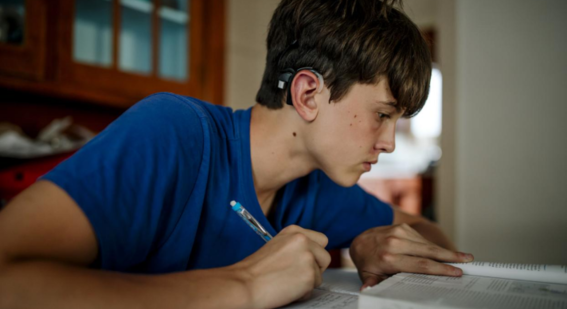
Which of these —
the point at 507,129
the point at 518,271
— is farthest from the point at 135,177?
the point at 507,129

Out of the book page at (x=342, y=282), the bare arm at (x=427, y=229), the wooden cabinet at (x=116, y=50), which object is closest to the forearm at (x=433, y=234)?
the bare arm at (x=427, y=229)

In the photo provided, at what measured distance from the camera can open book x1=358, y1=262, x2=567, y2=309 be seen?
0.48 meters

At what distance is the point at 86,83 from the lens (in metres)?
1.61

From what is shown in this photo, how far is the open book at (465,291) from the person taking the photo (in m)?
0.48

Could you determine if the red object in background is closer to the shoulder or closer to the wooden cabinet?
the wooden cabinet

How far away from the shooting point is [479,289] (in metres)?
0.57

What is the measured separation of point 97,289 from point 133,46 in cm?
153

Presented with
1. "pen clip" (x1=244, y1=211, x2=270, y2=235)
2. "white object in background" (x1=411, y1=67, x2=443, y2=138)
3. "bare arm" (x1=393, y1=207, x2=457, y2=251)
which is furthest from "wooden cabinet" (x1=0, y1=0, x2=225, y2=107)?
"white object in background" (x1=411, y1=67, x2=443, y2=138)

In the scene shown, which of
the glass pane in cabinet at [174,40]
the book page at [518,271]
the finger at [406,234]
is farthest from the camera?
the glass pane in cabinet at [174,40]

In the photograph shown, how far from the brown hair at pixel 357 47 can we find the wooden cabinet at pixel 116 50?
1.03m

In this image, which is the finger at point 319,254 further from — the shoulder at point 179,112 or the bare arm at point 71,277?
the shoulder at point 179,112

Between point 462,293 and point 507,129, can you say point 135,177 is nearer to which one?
point 462,293

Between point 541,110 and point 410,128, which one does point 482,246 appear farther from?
point 410,128

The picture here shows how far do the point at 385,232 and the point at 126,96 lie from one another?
4.27ft
